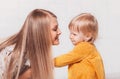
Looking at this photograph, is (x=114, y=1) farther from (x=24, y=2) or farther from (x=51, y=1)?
(x=24, y=2)

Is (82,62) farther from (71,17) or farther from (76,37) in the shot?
(71,17)

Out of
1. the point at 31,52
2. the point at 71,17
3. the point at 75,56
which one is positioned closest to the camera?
the point at 31,52

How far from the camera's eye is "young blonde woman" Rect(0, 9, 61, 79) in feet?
3.35

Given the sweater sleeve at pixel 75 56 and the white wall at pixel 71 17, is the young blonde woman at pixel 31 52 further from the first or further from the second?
the white wall at pixel 71 17

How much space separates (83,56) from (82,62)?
0.02 metres

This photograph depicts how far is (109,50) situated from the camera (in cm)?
138

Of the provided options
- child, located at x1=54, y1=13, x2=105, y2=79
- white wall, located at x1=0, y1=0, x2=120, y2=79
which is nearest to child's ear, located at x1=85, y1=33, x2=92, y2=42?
child, located at x1=54, y1=13, x2=105, y2=79

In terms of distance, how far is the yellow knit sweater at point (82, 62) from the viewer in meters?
1.13

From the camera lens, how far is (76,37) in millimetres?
1177

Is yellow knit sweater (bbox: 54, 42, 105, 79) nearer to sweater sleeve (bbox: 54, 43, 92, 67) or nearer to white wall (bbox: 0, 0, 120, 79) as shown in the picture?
sweater sleeve (bbox: 54, 43, 92, 67)

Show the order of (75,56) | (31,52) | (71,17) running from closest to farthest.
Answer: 1. (31,52)
2. (75,56)
3. (71,17)

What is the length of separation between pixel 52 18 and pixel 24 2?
0.27 metres

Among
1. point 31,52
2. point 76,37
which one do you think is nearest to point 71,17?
point 76,37

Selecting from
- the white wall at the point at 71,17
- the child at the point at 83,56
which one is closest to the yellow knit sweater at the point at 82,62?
the child at the point at 83,56
